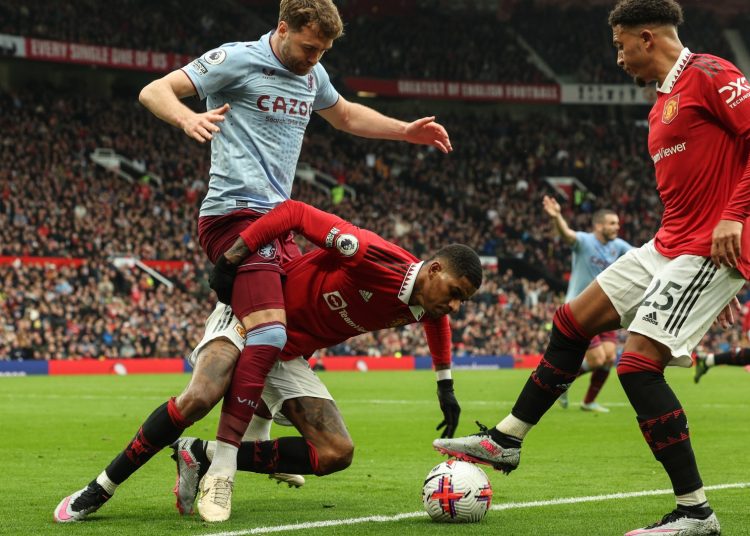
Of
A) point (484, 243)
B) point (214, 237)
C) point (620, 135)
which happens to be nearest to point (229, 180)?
point (214, 237)

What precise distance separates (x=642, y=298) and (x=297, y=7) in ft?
7.87

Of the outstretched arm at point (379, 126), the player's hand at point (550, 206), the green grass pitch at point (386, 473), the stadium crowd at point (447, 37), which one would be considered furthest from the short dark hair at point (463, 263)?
the stadium crowd at point (447, 37)

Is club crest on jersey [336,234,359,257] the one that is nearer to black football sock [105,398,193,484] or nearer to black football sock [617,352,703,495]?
black football sock [105,398,193,484]

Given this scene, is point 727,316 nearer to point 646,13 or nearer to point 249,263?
point 646,13

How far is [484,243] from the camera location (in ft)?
124

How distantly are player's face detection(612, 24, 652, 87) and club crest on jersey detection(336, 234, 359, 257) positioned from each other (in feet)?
5.25

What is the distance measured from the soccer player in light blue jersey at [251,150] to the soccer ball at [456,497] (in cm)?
102

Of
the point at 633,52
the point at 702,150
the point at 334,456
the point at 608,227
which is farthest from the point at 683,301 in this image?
the point at 608,227

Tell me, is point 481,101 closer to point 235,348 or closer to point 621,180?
point 621,180

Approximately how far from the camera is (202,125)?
5.47 m

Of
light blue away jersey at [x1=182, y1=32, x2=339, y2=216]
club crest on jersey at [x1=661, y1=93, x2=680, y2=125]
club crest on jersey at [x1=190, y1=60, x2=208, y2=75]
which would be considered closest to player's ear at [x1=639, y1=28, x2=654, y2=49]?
club crest on jersey at [x1=661, y1=93, x2=680, y2=125]

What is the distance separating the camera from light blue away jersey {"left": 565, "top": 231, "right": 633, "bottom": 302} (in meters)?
13.8

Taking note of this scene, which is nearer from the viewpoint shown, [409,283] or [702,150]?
[702,150]

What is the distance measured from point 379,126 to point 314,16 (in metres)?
1.28
